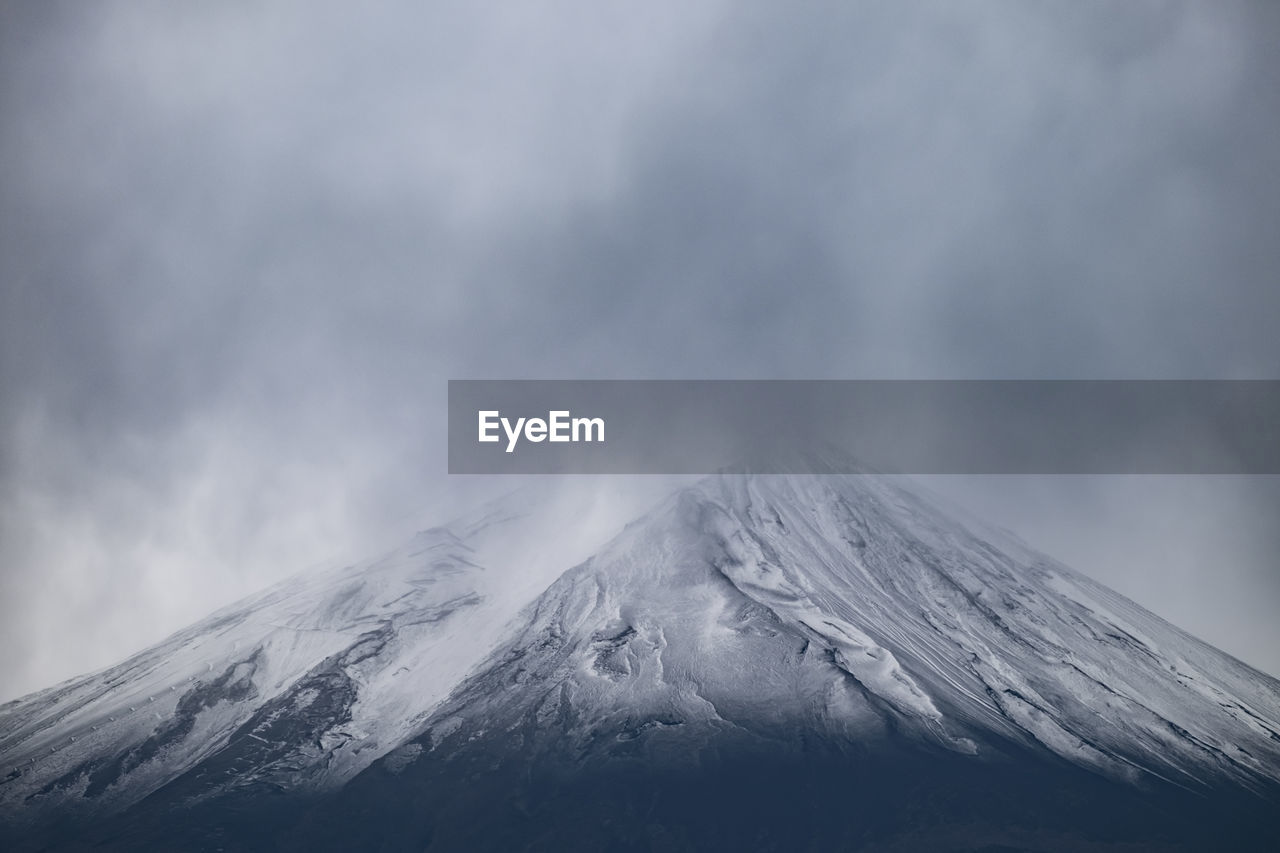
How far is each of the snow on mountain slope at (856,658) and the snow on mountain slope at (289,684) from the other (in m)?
8.44

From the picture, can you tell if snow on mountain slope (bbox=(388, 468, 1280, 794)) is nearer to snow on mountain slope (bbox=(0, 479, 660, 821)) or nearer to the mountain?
the mountain

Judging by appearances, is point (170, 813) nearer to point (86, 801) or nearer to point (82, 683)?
point (86, 801)

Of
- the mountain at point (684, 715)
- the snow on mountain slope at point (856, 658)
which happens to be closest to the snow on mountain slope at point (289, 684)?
the mountain at point (684, 715)

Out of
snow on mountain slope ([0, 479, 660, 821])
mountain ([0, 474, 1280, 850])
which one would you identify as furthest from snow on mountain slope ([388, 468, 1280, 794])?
snow on mountain slope ([0, 479, 660, 821])

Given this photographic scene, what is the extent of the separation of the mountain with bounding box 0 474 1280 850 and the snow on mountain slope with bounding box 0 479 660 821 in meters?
A: 0.40

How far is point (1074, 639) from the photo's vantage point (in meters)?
106

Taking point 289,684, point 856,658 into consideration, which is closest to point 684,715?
point 856,658

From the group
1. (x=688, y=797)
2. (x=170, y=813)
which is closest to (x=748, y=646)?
(x=688, y=797)

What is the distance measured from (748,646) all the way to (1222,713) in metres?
50.2

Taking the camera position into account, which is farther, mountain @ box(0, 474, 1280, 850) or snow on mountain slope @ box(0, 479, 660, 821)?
snow on mountain slope @ box(0, 479, 660, 821)

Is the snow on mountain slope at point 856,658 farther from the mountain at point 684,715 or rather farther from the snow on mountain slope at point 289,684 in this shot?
the snow on mountain slope at point 289,684

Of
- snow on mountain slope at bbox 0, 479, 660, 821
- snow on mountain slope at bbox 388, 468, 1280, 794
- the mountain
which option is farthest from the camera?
snow on mountain slope at bbox 0, 479, 660, 821

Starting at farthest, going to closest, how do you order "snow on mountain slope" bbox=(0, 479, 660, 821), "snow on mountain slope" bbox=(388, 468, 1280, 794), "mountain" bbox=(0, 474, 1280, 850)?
"snow on mountain slope" bbox=(0, 479, 660, 821) < "snow on mountain slope" bbox=(388, 468, 1280, 794) < "mountain" bbox=(0, 474, 1280, 850)

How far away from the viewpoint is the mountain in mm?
76812
